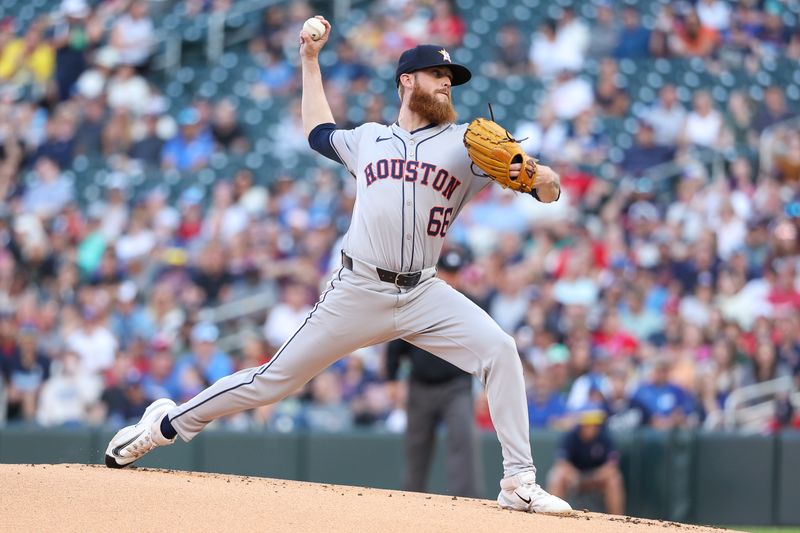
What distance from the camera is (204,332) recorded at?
11.0 meters

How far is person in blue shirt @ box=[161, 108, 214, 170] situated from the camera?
44.9ft

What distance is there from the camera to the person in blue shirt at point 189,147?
44.9 ft

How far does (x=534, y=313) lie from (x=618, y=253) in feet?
4.19

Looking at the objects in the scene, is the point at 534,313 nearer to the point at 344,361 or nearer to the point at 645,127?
the point at 344,361

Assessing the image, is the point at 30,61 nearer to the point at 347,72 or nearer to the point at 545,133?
the point at 347,72

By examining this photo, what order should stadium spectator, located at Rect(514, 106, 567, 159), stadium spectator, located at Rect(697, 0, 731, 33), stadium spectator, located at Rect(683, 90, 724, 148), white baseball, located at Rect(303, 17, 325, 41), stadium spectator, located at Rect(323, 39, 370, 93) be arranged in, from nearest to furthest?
white baseball, located at Rect(303, 17, 325, 41), stadium spectator, located at Rect(514, 106, 567, 159), stadium spectator, located at Rect(683, 90, 724, 148), stadium spectator, located at Rect(323, 39, 370, 93), stadium spectator, located at Rect(697, 0, 731, 33)

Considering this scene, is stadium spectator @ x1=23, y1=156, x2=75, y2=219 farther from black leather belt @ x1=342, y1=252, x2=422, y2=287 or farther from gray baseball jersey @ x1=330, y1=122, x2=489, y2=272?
black leather belt @ x1=342, y1=252, x2=422, y2=287

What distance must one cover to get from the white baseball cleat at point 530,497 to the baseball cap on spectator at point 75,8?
11428mm

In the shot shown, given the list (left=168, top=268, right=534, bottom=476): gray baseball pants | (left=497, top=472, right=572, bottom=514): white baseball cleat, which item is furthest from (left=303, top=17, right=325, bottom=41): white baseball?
(left=497, top=472, right=572, bottom=514): white baseball cleat

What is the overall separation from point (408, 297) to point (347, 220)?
273 inches

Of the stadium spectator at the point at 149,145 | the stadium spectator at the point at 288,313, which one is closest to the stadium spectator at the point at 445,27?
the stadium spectator at the point at 149,145

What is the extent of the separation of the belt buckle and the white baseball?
1036mm

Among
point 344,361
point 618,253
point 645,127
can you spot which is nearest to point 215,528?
point 344,361

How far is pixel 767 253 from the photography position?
1168 cm
